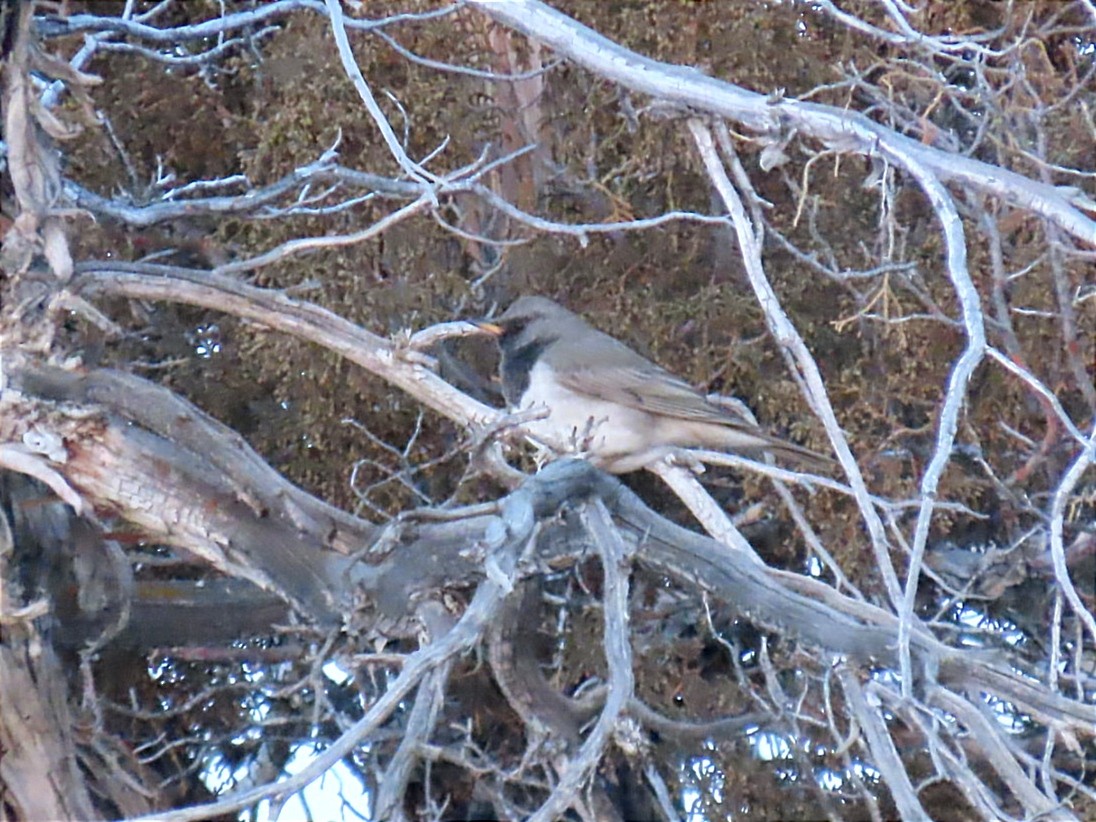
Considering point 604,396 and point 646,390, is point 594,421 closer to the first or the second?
point 604,396

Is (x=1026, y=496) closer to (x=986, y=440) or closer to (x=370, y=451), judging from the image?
(x=986, y=440)

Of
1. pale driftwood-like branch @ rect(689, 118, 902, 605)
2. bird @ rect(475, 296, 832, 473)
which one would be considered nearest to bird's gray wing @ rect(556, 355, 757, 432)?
bird @ rect(475, 296, 832, 473)

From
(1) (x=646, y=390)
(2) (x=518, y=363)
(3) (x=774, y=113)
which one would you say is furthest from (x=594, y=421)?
(3) (x=774, y=113)

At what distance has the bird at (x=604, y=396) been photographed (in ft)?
17.6

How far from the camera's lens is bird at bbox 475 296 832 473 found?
5363 millimetres

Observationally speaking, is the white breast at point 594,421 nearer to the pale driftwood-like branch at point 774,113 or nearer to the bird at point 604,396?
the bird at point 604,396

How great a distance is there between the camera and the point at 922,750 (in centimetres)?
596

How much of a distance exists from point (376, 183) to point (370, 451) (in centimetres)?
152

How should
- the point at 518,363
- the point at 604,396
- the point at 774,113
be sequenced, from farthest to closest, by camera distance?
the point at 518,363, the point at 604,396, the point at 774,113

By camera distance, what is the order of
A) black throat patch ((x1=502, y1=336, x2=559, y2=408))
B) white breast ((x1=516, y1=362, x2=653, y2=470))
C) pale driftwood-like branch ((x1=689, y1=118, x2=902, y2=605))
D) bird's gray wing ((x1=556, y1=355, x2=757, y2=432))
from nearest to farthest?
pale driftwood-like branch ((x1=689, y1=118, x2=902, y2=605)) → bird's gray wing ((x1=556, y1=355, x2=757, y2=432)) → white breast ((x1=516, y1=362, x2=653, y2=470)) → black throat patch ((x1=502, y1=336, x2=559, y2=408))

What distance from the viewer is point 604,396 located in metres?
5.51

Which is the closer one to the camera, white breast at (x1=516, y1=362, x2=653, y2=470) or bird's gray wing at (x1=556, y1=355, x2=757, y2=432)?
bird's gray wing at (x1=556, y1=355, x2=757, y2=432)

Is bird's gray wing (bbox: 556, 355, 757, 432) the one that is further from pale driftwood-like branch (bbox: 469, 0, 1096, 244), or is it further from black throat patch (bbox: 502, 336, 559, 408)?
pale driftwood-like branch (bbox: 469, 0, 1096, 244)

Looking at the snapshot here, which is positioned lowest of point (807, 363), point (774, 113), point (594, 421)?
point (594, 421)
